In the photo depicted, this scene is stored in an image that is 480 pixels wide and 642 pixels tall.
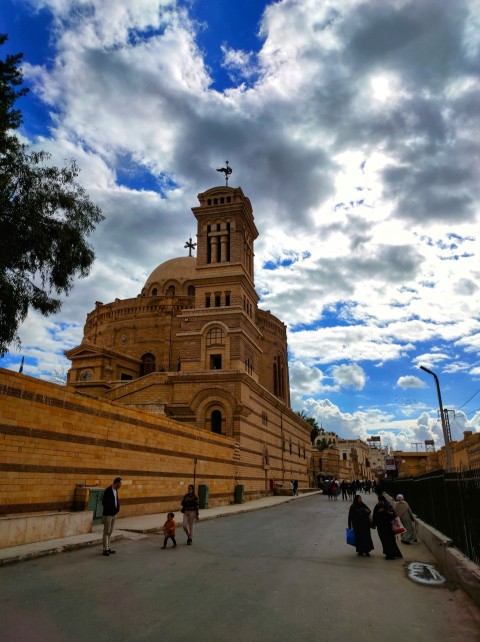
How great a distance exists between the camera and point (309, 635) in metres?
4.60

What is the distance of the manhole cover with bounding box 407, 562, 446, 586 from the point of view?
7.19 m

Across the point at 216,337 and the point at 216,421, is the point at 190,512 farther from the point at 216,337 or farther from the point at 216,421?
the point at 216,337

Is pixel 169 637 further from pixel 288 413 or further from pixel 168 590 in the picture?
pixel 288 413

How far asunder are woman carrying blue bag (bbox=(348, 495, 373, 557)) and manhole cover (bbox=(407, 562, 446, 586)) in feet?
3.11

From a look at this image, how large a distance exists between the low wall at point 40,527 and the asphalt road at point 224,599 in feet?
3.22

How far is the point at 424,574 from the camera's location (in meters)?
7.73

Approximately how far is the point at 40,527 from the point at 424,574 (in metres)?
7.38

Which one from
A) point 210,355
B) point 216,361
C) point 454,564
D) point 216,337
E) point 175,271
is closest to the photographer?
point 454,564

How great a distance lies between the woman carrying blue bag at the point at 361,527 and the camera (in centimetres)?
944

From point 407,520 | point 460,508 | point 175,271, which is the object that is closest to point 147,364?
point 175,271

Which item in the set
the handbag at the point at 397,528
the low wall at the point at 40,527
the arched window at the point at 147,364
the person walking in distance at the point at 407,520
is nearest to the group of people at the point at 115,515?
the low wall at the point at 40,527

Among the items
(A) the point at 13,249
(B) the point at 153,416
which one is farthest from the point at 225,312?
(A) the point at 13,249

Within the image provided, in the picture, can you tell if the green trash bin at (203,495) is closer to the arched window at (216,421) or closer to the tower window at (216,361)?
the arched window at (216,421)

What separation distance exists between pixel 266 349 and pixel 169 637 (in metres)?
45.1
